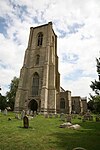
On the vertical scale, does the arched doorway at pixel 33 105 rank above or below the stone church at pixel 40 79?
below

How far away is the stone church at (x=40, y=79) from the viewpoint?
126 ft

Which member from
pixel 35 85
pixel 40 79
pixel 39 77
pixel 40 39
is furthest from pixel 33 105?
pixel 40 39

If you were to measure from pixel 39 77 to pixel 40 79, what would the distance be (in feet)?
2.33

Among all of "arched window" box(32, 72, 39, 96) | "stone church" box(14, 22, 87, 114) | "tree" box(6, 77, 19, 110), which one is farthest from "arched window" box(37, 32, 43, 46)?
"tree" box(6, 77, 19, 110)

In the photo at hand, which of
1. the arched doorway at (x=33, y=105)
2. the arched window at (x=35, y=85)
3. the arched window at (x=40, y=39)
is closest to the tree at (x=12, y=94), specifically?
the arched doorway at (x=33, y=105)

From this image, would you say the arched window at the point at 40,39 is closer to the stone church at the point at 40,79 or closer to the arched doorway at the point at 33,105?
the stone church at the point at 40,79

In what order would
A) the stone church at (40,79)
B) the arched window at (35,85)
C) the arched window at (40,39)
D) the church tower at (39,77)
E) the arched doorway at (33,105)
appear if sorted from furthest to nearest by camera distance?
1. the arched window at (40,39)
2. the arched window at (35,85)
3. the arched doorway at (33,105)
4. the stone church at (40,79)
5. the church tower at (39,77)

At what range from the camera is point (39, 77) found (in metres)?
42.2

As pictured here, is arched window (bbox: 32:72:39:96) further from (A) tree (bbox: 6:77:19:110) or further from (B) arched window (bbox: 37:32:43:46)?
(A) tree (bbox: 6:77:19:110)

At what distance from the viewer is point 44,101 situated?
120ft

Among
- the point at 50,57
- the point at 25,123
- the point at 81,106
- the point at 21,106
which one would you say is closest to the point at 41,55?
the point at 50,57

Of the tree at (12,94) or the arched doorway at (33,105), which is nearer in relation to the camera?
the arched doorway at (33,105)

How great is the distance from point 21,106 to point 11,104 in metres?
14.7

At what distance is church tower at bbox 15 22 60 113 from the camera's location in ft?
125
